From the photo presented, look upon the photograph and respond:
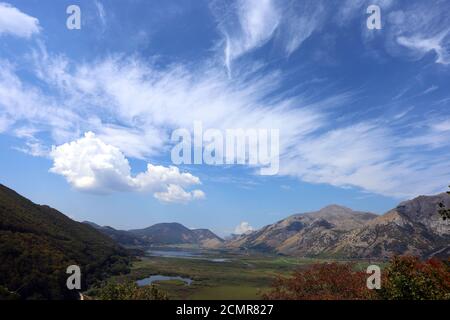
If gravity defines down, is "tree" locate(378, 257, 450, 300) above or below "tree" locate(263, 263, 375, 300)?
above

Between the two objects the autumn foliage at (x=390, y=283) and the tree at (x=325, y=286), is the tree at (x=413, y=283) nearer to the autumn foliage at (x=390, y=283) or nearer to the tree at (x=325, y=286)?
the autumn foliage at (x=390, y=283)

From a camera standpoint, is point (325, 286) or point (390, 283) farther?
point (325, 286)

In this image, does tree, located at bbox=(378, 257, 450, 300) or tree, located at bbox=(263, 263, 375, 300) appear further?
tree, located at bbox=(263, 263, 375, 300)

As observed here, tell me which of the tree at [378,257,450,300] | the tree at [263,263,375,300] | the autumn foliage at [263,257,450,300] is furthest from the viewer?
the tree at [263,263,375,300]

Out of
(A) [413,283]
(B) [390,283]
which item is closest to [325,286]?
(B) [390,283]

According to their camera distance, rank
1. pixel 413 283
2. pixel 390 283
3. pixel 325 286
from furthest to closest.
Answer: pixel 325 286
pixel 390 283
pixel 413 283

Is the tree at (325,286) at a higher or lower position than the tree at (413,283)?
lower

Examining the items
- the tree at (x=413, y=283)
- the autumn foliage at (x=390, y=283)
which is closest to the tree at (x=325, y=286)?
the autumn foliage at (x=390, y=283)

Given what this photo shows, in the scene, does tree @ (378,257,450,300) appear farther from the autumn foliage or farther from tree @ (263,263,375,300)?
tree @ (263,263,375,300)

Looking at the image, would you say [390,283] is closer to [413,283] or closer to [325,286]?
[413,283]

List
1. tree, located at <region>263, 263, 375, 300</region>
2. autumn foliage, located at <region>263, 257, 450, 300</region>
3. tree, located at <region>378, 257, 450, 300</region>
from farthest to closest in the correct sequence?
tree, located at <region>263, 263, 375, 300</region> < autumn foliage, located at <region>263, 257, 450, 300</region> < tree, located at <region>378, 257, 450, 300</region>

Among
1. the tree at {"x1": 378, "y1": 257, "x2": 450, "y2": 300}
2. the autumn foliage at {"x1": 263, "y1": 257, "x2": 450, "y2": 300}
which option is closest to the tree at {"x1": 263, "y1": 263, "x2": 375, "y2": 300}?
the autumn foliage at {"x1": 263, "y1": 257, "x2": 450, "y2": 300}
